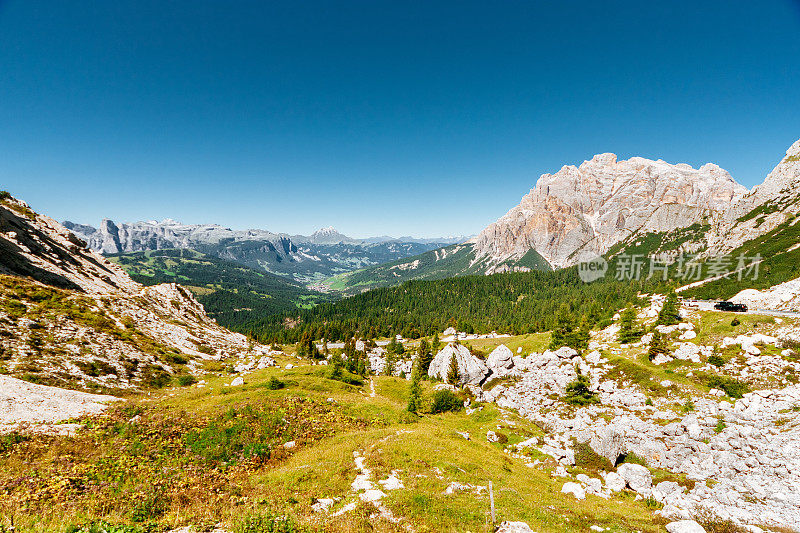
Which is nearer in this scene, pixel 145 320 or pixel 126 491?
pixel 126 491

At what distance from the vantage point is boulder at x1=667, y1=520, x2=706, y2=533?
53.3ft

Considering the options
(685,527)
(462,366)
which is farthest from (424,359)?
(685,527)

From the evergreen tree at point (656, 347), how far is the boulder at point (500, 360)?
2590 cm

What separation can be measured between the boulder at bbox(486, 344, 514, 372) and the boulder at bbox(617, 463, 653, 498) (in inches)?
1638

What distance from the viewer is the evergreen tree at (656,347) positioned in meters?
53.3

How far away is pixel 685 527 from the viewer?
16.7 m

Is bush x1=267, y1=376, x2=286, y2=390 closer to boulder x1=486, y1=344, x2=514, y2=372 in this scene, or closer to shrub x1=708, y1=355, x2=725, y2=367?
boulder x1=486, y1=344, x2=514, y2=372

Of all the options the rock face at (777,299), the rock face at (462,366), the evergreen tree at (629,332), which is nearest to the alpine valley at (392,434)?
the evergreen tree at (629,332)

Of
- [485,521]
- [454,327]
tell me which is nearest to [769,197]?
[454,327]

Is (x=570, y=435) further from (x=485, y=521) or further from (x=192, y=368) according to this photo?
(x=192, y=368)

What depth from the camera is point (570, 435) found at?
3481 centimetres

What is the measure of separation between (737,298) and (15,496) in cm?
16196

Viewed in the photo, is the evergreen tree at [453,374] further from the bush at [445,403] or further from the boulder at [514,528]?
the boulder at [514,528]

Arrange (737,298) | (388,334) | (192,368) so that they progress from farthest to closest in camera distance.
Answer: (388,334), (737,298), (192,368)
